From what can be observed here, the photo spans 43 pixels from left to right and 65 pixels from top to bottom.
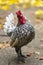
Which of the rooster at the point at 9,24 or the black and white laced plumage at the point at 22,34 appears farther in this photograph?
the rooster at the point at 9,24

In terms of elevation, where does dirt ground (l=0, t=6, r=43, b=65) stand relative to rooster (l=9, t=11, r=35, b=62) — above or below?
below

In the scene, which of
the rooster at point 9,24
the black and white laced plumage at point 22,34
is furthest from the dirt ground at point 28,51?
the rooster at point 9,24

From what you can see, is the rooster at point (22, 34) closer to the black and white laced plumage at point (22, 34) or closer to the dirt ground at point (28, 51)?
the black and white laced plumage at point (22, 34)

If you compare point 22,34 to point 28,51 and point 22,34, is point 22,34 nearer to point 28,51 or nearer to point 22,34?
point 22,34

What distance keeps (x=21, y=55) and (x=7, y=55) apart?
13.6 inches

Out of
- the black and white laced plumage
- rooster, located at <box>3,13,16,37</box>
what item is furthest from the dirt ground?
rooster, located at <box>3,13,16,37</box>

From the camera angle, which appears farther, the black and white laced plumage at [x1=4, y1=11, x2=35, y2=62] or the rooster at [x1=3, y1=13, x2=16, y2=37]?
the rooster at [x1=3, y1=13, x2=16, y2=37]

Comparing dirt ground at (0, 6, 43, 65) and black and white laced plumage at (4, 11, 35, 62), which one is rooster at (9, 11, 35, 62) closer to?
black and white laced plumage at (4, 11, 35, 62)

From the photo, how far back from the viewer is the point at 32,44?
21.4 feet

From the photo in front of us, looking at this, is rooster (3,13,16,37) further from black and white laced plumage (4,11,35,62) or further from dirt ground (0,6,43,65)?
dirt ground (0,6,43,65)

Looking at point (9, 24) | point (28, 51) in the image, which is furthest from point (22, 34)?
point (28, 51)

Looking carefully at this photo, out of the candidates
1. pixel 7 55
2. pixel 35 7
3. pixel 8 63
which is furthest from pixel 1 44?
pixel 35 7

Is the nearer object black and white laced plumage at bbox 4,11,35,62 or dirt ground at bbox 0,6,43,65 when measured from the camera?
black and white laced plumage at bbox 4,11,35,62

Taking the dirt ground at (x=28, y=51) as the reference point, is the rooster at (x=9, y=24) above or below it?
above
